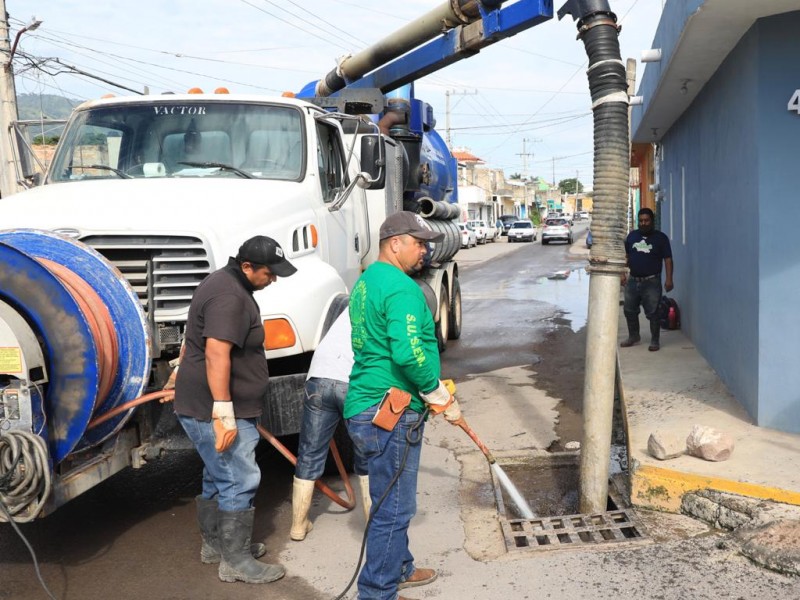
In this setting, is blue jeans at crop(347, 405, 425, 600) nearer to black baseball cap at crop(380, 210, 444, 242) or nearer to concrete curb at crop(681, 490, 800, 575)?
black baseball cap at crop(380, 210, 444, 242)

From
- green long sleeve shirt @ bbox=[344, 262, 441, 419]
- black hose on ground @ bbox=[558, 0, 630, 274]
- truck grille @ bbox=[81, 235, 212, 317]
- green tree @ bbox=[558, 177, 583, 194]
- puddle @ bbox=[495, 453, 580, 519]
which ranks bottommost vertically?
puddle @ bbox=[495, 453, 580, 519]

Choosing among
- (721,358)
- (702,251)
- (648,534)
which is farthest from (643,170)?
(648,534)

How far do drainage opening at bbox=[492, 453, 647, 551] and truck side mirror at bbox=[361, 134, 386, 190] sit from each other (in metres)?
2.61

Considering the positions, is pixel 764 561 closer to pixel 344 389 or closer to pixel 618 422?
pixel 344 389

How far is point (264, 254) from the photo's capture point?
4.15 metres

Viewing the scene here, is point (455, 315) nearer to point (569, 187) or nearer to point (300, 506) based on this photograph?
point (300, 506)

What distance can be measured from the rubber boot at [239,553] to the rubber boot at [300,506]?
0.53m

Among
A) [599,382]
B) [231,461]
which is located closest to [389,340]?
[231,461]

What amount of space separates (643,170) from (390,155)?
62.5 feet

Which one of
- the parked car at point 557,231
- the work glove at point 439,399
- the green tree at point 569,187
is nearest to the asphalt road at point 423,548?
the work glove at point 439,399

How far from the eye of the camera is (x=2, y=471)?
394 cm

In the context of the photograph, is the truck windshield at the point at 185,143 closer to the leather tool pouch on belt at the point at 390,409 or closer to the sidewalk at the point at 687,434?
the leather tool pouch on belt at the point at 390,409

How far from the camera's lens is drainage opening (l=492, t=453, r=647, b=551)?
4.83m

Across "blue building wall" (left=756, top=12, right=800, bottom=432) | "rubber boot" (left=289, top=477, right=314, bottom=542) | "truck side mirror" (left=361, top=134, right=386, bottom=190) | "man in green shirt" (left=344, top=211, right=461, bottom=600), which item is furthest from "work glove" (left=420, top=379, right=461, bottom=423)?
"blue building wall" (left=756, top=12, right=800, bottom=432)
